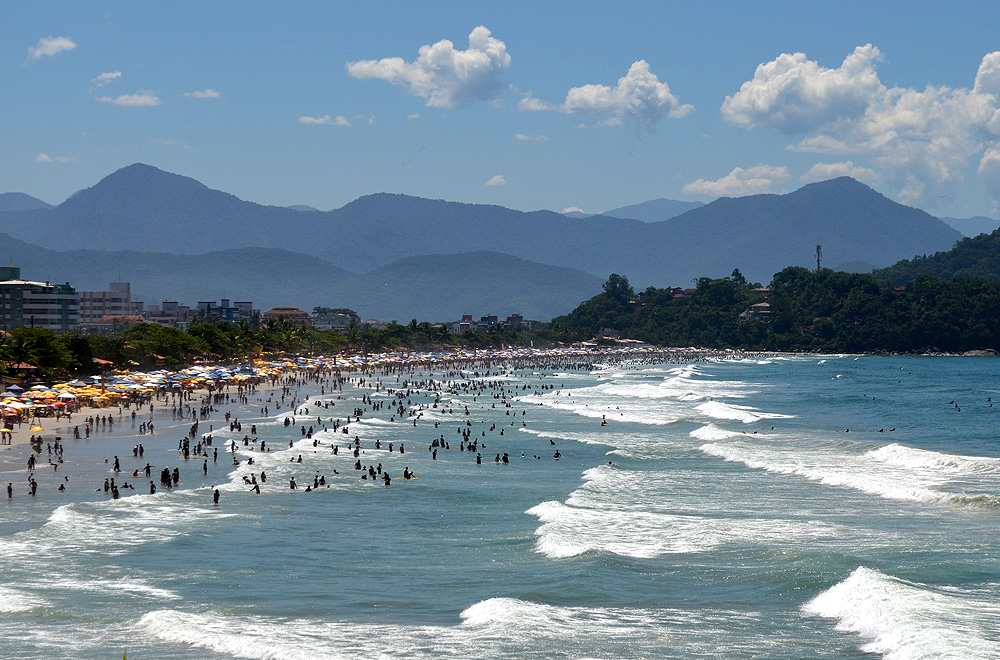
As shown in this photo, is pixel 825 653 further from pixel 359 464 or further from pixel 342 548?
pixel 359 464

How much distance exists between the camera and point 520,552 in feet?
98.2

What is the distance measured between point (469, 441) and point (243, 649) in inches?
1538

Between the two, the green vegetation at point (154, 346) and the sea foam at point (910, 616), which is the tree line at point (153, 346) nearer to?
the green vegetation at point (154, 346)

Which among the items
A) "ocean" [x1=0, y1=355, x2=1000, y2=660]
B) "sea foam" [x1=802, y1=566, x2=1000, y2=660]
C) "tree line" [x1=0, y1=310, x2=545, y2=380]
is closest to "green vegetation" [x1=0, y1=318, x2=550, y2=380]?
"tree line" [x1=0, y1=310, x2=545, y2=380]

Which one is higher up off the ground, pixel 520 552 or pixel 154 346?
pixel 154 346

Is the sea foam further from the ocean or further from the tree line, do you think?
the tree line

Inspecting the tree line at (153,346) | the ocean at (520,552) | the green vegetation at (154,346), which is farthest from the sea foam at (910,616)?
the tree line at (153,346)

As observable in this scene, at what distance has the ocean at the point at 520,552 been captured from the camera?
22.1 metres

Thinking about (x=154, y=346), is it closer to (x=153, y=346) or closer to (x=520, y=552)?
(x=153, y=346)

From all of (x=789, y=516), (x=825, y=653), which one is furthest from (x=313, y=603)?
(x=789, y=516)

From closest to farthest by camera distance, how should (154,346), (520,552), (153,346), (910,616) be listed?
(910,616) < (520,552) < (153,346) < (154,346)

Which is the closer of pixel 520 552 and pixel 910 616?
pixel 910 616

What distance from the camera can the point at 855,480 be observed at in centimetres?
4306

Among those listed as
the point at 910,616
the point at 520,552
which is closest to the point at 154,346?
the point at 520,552
